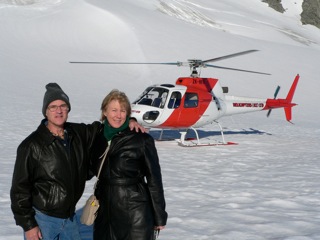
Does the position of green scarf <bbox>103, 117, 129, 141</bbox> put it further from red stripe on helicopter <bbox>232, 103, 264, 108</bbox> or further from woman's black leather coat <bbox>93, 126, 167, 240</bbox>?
red stripe on helicopter <bbox>232, 103, 264, 108</bbox>

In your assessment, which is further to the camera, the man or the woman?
the woman

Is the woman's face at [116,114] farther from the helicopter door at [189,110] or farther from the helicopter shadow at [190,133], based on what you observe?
the helicopter shadow at [190,133]

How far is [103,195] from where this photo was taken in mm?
2865

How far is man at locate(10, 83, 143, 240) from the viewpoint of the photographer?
8.61 feet

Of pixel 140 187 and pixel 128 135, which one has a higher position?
pixel 128 135

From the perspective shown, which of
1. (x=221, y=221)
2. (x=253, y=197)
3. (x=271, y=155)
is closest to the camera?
(x=221, y=221)

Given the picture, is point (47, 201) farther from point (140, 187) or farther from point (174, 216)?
point (174, 216)

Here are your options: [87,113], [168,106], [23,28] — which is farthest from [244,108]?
[23,28]

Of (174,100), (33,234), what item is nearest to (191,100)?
(174,100)

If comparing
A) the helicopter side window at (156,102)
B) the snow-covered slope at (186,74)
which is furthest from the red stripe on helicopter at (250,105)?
the helicopter side window at (156,102)

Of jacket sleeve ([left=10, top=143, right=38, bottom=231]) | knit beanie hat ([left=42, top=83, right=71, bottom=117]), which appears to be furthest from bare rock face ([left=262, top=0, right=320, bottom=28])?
jacket sleeve ([left=10, top=143, right=38, bottom=231])

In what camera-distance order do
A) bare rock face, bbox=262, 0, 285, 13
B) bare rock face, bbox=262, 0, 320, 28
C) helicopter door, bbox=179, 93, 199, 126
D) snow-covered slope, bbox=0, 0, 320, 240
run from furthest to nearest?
bare rock face, bbox=262, 0, 285, 13, bare rock face, bbox=262, 0, 320, 28, helicopter door, bbox=179, 93, 199, 126, snow-covered slope, bbox=0, 0, 320, 240

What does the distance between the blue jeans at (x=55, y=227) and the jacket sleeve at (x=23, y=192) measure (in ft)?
0.18

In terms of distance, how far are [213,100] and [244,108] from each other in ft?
4.38
